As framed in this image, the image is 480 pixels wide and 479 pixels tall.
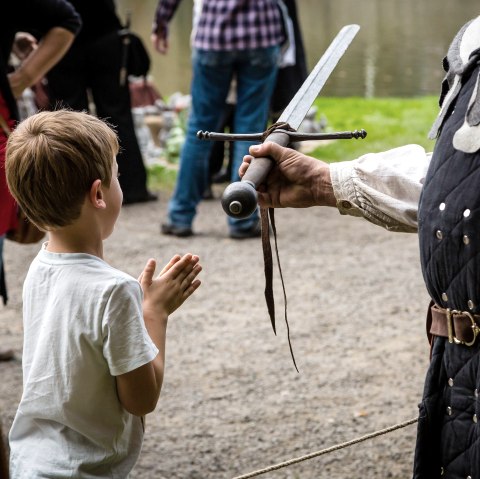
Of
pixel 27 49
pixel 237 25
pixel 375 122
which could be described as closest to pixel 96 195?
pixel 27 49

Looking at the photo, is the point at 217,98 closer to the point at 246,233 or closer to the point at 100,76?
the point at 246,233

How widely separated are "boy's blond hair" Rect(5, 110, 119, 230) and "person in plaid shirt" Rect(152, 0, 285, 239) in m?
4.04

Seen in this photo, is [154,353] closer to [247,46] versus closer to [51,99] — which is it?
[247,46]

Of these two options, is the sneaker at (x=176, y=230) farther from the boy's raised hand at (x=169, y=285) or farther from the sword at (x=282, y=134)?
the boy's raised hand at (x=169, y=285)

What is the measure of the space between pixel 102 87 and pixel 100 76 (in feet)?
0.25

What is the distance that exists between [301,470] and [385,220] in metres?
1.58

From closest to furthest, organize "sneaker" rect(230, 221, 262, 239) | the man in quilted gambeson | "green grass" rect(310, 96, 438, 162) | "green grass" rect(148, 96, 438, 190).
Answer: the man in quilted gambeson < "sneaker" rect(230, 221, 262, 239) < "green grass" rect(148, 96, 438, 190) < "green grass" rect(310, 96, 438, 162)

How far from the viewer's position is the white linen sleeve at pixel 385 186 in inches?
85.3

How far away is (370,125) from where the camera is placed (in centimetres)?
976

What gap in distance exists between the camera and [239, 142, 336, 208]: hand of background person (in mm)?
2250

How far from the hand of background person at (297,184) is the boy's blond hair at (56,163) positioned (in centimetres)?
34

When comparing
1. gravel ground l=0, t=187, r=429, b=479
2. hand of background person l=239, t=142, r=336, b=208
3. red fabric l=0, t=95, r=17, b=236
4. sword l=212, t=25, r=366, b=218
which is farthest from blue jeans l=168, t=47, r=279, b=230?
hand of background person l=239, t=142, r=336, b=208

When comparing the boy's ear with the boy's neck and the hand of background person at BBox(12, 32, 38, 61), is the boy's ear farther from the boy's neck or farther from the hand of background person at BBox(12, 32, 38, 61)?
the hand of background person at BBox(12, 32, 38, 61)

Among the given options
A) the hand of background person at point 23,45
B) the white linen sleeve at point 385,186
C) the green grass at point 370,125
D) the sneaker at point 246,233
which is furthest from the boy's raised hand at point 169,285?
the green grass at point 370,125
